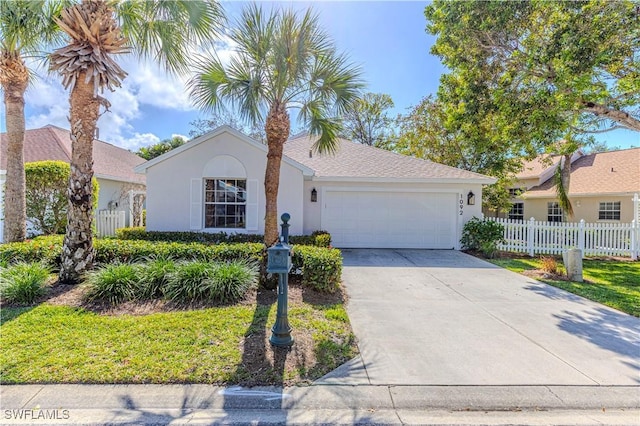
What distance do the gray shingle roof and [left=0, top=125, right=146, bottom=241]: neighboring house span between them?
26.6 feet

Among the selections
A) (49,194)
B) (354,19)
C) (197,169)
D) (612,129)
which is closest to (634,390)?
(354,19)

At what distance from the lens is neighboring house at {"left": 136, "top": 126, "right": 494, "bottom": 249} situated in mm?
10078

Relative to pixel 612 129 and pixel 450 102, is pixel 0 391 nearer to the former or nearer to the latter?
pixel 450 102

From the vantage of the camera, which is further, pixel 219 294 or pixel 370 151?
pixel 370 151

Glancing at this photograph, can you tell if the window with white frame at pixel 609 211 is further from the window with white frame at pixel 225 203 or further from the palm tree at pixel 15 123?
the palm tree at pixel 15 123

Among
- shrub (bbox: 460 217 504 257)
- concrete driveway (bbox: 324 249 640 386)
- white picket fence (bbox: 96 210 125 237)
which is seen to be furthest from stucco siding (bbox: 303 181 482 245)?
white picket fence (bbox: 96 210 125 237)

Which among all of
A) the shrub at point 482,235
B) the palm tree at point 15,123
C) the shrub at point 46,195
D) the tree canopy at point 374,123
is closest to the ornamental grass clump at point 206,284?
the palm tree at point 15,123

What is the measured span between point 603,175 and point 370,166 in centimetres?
1531

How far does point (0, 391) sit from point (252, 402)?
2509 millimetres

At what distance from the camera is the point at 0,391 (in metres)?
2.98

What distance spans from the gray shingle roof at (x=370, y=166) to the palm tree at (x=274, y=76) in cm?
416

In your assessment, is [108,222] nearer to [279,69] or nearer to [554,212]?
[279,69]

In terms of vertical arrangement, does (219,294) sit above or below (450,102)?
below

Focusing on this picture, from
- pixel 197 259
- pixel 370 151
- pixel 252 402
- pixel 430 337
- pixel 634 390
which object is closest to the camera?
pixel 252 402
